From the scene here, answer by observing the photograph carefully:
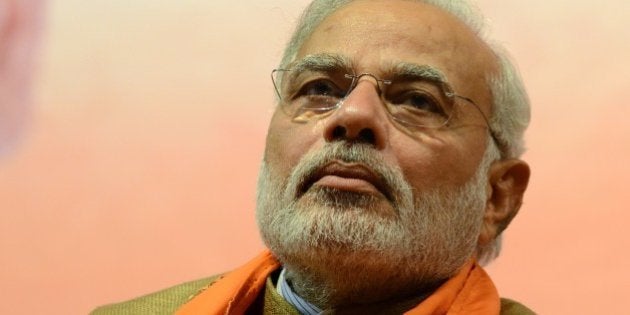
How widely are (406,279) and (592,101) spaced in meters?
0.68

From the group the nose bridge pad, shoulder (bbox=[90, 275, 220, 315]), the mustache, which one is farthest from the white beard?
shoulder (bbox=[90, 275, 220, 315])

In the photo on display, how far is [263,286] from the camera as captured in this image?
134cm

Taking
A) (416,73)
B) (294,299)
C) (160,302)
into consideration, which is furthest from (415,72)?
(160,302)

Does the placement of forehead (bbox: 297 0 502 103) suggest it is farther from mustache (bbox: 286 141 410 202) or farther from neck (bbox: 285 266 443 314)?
neck (bbox: 285 266 443 314)

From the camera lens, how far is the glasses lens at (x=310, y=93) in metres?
1.25

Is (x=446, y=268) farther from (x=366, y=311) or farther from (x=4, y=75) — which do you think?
(x=4, y=75)

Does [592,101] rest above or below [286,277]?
above

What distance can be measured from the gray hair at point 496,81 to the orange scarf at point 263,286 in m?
0.12

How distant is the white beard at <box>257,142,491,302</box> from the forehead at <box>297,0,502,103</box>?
15 cm

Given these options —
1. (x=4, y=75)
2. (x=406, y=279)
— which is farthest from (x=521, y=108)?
(x=4, y=75)

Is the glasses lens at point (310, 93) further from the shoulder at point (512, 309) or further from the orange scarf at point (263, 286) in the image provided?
the shoulder at point (512, 309)

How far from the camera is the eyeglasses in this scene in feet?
4.00

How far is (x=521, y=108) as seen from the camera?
54.4 inches

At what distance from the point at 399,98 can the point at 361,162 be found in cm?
15
